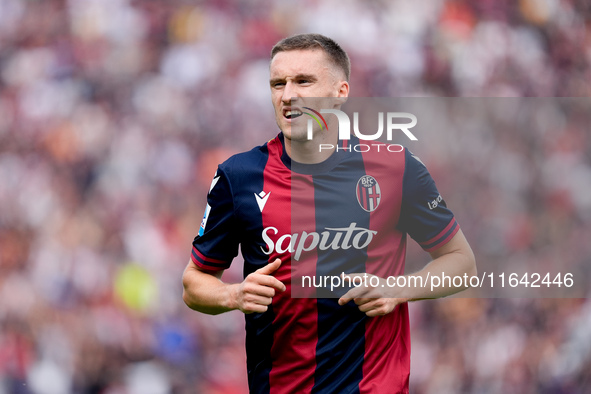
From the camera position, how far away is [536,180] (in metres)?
2.92

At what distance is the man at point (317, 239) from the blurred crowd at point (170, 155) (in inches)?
96.3

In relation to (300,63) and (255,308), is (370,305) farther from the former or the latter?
(300,63)

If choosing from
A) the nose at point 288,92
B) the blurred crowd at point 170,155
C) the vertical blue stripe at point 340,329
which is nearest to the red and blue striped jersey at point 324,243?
the vertical blue stripe at point 340,329

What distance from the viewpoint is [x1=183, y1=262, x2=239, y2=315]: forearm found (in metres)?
2.18

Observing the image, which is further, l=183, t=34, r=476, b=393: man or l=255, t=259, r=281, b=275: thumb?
l=183, t=34, r=476, b=393: man

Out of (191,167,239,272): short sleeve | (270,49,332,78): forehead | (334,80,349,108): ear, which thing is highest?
(270,49,332,78): forehead

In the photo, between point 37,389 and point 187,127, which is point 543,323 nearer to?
→ point 187,127

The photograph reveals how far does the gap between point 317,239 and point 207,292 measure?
0.41m

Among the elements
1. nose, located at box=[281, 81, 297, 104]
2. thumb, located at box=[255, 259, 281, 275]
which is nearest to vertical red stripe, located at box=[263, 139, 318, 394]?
thumb, located at box=[255, 259, 281, 275]

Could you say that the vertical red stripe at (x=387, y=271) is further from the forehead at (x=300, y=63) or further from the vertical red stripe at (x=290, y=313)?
the forehead at (x=300, y=63)

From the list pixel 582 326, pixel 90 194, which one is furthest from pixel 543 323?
pixel 90 194

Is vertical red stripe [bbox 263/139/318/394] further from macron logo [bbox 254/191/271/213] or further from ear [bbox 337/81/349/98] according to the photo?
ear [bbox 337/81/349/98]

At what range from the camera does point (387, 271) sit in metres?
2.22

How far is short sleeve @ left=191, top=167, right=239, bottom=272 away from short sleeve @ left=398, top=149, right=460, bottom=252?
1.86 feet
